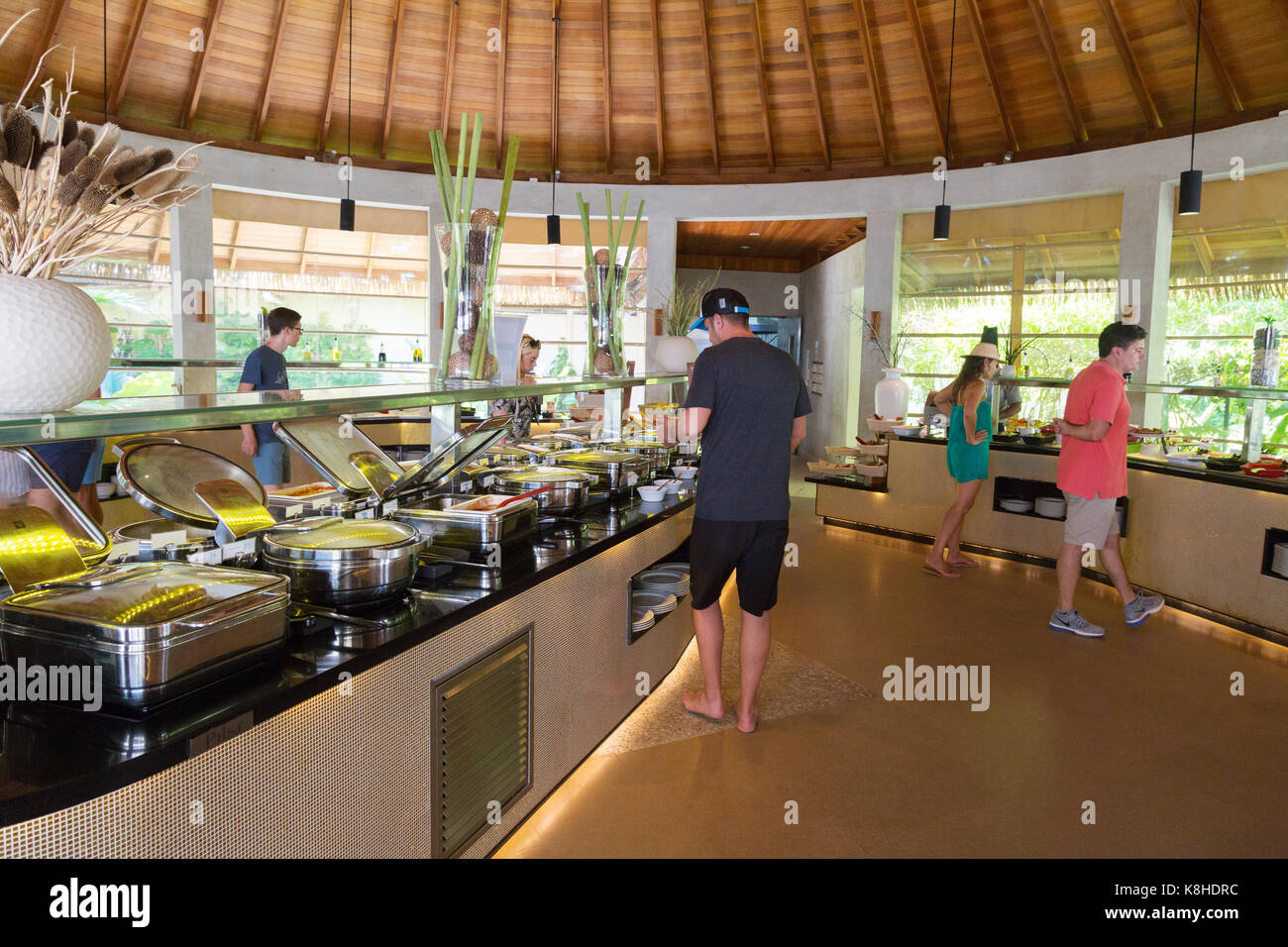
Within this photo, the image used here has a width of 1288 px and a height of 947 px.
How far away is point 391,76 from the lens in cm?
963

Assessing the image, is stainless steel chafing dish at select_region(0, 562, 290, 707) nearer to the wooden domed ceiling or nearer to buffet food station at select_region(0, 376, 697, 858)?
buffet food station at select_region(0, 376, 697, 858)

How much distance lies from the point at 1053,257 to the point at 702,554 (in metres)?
7.42

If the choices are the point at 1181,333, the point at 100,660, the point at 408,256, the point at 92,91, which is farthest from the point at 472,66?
the point at 100,660

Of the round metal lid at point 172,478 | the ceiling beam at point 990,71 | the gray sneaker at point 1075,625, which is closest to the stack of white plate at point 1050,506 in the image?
the gray sneaker at point 1075,625

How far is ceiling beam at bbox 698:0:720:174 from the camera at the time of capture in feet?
30.3

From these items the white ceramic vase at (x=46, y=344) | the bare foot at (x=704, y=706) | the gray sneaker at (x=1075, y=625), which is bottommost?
the bare foot at (x=704, y=706)

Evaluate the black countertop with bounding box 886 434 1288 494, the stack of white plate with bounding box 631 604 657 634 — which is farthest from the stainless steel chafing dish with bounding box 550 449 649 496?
the black countertop with bounding box 886 434 1288 494

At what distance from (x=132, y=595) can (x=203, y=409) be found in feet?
1.17

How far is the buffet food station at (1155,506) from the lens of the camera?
463cm

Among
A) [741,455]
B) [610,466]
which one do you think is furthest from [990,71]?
[741,455]

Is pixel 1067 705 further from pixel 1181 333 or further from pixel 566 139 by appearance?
pixel 566 139

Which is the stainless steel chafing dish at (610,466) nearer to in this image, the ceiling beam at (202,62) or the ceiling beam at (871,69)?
the ceiling beam at (871,69)

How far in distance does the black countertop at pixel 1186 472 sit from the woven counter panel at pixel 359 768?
3596 mm

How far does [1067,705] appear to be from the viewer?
3.75 m
